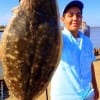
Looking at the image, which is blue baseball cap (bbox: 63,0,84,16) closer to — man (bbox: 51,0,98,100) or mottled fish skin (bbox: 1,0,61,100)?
man (bbox: 51,0,98,100)

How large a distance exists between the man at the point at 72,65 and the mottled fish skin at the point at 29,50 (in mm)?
1675

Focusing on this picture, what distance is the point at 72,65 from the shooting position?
4.52m

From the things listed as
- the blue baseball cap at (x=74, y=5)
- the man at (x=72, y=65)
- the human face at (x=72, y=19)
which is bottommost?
the man at (x=72, y=65)

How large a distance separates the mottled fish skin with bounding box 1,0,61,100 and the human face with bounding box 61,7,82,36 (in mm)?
1681

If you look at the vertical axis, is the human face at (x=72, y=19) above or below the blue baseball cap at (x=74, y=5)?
below

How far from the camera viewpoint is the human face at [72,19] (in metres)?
4.50

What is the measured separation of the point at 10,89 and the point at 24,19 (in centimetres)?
49

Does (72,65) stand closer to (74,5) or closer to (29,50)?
(74,5)

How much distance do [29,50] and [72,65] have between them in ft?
5.95

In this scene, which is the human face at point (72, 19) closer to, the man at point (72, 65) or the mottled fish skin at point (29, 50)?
the man at point (72, 65)

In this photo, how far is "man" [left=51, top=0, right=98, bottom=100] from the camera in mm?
4507

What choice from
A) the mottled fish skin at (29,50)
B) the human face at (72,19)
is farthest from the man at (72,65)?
the mottled fish skin at (29,50)

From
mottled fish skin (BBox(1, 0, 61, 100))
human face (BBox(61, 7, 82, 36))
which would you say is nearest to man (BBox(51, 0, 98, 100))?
human face (BBox(61, 7, 82, 36))

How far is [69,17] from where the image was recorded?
4.55 meters
